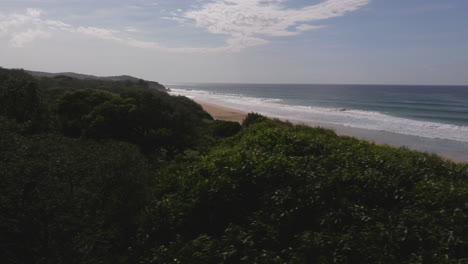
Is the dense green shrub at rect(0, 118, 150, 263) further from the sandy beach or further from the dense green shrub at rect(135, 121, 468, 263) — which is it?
the sandy beach

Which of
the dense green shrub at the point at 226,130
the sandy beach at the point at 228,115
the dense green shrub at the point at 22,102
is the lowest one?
the sandy beach at the point at 228,115

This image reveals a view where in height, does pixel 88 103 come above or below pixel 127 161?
above

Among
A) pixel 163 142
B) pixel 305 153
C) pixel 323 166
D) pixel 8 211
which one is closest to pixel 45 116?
pixel 163 142

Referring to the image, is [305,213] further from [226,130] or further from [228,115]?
[228,115]

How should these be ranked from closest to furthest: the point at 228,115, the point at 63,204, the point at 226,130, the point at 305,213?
the point at 63,204, the point at 305,213, the point at 226,130, the point at 228,115

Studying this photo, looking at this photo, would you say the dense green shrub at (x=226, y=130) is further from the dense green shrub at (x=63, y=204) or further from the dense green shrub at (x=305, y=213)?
the dense green shrub at (x=63, y=204)

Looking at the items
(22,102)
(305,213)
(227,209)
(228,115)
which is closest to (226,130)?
(22,102)

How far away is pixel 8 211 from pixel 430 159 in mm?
9291

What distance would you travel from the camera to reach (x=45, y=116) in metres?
11.5

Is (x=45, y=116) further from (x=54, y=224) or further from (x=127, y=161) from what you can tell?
(x=54, y=224)

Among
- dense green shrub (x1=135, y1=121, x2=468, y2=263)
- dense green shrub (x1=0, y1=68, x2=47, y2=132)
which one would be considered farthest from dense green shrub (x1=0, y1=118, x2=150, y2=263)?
dense green shrub (x1=0, y1=68, x2=47, y2=132)

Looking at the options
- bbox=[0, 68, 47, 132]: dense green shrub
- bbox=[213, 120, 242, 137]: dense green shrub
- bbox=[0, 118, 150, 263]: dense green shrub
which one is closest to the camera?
bbox=[0, 118, 150, 263]: dense green shrub

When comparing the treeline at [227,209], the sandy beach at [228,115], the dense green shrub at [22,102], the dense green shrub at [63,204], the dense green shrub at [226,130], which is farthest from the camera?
the sandy beach at [228,115]

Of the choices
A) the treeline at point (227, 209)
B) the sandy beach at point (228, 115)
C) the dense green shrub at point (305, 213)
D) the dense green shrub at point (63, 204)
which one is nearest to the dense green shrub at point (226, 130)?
the treeline at point (227, 209)
